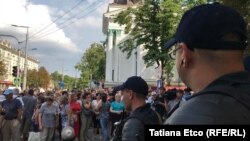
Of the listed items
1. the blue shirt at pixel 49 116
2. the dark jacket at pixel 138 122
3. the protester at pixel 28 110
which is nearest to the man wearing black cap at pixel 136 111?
the dark jacket at pixel 138 122

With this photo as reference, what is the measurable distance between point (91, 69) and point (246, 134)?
104 meters

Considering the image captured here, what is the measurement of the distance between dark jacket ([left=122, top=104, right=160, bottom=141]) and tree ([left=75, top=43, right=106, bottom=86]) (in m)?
94.3

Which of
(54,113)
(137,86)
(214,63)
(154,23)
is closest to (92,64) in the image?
(154,23)

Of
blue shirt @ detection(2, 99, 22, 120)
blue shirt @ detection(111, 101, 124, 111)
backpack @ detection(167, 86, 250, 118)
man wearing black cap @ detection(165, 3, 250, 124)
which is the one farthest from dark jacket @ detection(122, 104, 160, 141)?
blue shirt @ detection(111, 101, 124, 111)

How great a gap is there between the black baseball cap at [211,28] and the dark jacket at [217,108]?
15 cm

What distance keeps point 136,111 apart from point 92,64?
333 ft

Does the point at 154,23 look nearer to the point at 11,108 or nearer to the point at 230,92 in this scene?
the point at 11,108

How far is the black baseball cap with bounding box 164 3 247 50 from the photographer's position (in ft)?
5.69

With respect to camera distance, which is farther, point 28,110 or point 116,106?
point 28,110

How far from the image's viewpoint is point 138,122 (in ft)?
13.2

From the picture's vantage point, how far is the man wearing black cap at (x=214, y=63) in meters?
1.60

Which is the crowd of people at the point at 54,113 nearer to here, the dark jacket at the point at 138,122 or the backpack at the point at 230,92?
the dark jacket at the point at 138,122

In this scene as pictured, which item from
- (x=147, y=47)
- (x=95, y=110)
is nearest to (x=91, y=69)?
(x=147, y=47)

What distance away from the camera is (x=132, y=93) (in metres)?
4.79
